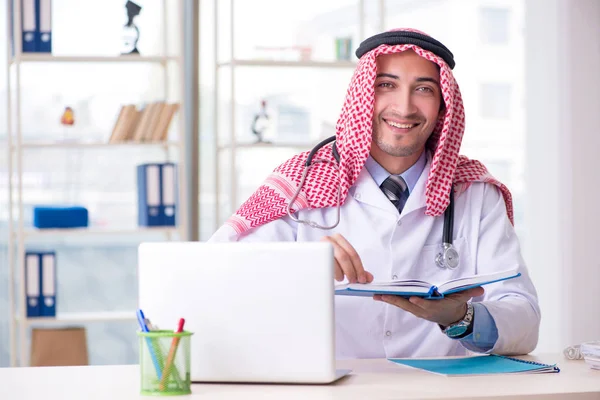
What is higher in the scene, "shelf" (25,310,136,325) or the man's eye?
the man's eye

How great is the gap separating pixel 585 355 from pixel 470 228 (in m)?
0.67

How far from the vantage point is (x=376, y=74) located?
8.30 ft

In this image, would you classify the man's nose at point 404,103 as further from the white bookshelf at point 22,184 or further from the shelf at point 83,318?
the shelf at point 83,318

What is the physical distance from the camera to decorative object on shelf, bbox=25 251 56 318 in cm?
426

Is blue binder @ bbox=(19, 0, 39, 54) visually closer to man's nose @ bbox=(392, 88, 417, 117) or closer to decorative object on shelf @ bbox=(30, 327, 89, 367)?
decorative object on shelf @ bbox=(30, 327, 89, 367)

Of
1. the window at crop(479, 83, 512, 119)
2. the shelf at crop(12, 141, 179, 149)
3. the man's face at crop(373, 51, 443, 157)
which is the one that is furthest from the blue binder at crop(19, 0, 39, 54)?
the window at crop(479, 83, 512, 119)

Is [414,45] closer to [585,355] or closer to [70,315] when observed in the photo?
[585,355]

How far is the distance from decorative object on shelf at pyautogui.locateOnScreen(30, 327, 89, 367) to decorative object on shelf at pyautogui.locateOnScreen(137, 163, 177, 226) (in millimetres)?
642

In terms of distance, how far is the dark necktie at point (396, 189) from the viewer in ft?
8.42

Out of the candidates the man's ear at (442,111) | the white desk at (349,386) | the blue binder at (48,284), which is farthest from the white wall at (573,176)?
the white desk at (349,386)

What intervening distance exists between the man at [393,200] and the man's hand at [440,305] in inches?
14.0

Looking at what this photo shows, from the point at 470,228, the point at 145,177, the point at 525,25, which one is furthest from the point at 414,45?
the point at 525,25

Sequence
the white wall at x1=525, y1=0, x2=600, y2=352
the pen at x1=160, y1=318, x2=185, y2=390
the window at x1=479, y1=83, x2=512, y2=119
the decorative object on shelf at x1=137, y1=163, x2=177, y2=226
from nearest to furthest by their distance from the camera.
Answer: the pen at x1=160, y1=318, x2=185, y2=390, the decorative object on shelf at x1=137, y1=163, x2=177, y2=226, the white wall at x1=525, y1=0, x2=600, y2=352, the window at x1=479, y1=83, x2=512, y2=119

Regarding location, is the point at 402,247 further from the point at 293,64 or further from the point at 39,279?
the point at 39,279
